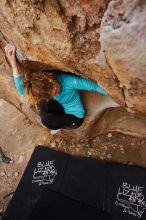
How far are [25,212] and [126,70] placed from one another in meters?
1.76

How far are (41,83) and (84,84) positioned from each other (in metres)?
0.34

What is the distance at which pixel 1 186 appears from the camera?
134 inches

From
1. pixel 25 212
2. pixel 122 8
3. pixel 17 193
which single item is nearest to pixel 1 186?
pixel 17 193

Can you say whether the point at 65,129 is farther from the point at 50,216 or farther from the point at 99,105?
the point at 50,216

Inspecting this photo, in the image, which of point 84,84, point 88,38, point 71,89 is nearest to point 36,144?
point 71,89

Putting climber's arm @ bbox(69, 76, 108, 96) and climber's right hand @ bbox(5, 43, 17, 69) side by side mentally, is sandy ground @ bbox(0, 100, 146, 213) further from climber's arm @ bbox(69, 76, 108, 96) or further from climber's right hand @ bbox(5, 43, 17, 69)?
climber's right hand @ bbox(5, 43, 17, 69)

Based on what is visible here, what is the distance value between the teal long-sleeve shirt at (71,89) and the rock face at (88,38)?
0.27m

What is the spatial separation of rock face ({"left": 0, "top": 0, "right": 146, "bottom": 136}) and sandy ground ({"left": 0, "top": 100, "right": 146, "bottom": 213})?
1.07m

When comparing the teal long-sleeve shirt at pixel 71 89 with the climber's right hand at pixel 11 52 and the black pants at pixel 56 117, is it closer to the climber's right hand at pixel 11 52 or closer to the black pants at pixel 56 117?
the black pants at pixel 56 117

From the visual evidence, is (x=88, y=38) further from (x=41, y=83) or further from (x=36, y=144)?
(x=36, y=144)

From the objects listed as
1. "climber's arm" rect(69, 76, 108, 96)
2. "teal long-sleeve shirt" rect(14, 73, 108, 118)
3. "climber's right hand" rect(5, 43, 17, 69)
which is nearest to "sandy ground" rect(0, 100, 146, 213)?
"teal long-sleeve shirt" rect(14, 73, 108, 118)

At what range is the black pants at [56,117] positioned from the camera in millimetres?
3033

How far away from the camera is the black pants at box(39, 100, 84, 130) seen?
119 inches

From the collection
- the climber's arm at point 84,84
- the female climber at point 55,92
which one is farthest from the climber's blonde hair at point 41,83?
the climber's arm at point 84,84
